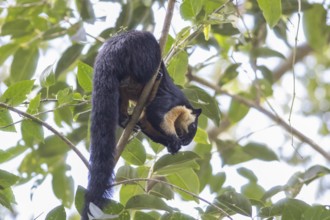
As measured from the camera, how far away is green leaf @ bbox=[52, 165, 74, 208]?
3.15 metres

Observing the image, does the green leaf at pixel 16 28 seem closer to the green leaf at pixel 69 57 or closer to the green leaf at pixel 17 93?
the green leaf at pixel 69 57

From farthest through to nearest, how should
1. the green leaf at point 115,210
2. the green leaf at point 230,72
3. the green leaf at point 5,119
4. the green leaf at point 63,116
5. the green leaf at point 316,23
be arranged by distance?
the green leaf at point 316,23 < the green leaf at point 230,72 < the green leaf at point 63,116 < the green leaf at point 5,119 < the green leaf at point 115,210

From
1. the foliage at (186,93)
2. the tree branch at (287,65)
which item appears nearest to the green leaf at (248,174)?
the foliage at (186,93)

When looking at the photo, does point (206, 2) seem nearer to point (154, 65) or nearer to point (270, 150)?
point (154, 65)

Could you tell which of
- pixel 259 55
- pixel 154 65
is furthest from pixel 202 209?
pixel 259 55

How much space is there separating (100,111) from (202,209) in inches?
17.2

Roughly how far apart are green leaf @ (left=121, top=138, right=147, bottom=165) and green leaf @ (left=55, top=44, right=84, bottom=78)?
0.82 metres

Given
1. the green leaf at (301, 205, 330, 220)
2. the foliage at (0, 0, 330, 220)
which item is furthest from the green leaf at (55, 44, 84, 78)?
the green leaf at (301, 205, 330, 220)

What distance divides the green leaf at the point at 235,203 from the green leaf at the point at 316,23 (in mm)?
1456

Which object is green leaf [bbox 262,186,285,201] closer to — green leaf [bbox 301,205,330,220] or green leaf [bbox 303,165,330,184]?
green leaf [bbox 303,165,330,184]

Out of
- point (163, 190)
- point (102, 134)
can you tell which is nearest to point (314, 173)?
point (163, 190)

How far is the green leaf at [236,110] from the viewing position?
3.56 m

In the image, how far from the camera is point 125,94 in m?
2.52

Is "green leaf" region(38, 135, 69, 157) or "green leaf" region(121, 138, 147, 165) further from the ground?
"green leaf" region(121, 138, 147, 165)
